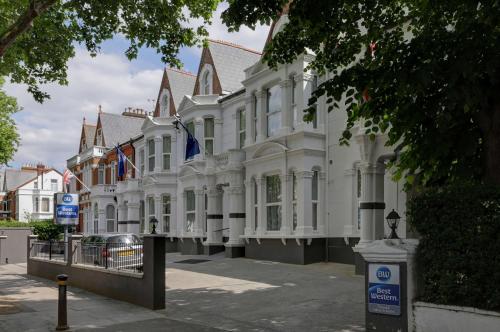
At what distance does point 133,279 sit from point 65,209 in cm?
824

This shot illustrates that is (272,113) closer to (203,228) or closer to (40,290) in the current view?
(203,228)

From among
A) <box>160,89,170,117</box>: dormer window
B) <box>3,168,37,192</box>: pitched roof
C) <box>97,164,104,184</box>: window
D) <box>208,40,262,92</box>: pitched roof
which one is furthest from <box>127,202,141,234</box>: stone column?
<box>3,168,37,192</box>: pitched roof

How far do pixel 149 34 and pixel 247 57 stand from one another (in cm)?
1527

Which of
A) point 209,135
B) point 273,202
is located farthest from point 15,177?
point 273,202

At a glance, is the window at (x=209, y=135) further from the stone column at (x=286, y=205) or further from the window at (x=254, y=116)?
the stone column at (x=286, y=205)

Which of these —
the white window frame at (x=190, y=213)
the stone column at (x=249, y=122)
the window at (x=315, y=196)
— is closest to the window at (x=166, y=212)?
the white window frame at (x=190, y=213)

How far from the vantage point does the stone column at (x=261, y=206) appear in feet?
66.6

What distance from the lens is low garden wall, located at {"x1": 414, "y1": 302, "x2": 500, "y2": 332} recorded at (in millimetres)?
6314

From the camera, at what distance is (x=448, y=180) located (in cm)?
857

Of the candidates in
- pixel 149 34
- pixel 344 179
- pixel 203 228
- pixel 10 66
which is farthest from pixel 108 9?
pixel 203 228

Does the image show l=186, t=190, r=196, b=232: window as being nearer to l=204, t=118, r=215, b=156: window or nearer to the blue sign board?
l=204, t=118, r=215, b=156: window

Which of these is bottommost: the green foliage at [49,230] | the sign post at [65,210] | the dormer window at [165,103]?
the green foliage at [49,230]

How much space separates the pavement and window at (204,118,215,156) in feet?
30.3

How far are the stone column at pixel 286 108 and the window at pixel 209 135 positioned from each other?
6.91 m
